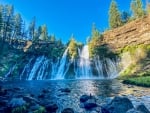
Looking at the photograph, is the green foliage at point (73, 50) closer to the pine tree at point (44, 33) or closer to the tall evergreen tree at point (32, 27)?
the pine tree at point (44, 33)

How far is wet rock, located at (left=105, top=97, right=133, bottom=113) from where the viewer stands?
75.5 feet

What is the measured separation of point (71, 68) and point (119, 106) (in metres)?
71.2

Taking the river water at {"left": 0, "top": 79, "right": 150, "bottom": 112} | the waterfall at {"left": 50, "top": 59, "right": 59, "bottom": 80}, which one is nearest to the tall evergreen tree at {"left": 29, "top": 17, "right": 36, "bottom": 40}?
the waterfall at {"left": 50, "top": 59, "right": 59, "bottom": 80}

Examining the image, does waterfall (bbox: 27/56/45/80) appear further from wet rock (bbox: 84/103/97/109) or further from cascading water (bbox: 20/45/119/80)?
wet rock (bbox: 84/103/97/109)

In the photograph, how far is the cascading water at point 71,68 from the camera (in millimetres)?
91625

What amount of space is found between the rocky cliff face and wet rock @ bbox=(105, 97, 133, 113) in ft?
239

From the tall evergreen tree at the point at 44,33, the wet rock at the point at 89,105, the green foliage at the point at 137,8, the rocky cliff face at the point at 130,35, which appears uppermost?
the green foliage at the point at 137,8

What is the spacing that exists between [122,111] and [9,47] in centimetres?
9516

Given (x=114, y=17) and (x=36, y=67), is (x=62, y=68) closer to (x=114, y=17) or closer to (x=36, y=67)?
(x=36, y=67)

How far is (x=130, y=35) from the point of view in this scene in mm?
100812

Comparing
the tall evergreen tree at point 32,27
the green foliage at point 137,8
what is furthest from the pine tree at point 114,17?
the tall evergreen tree at point 32,27

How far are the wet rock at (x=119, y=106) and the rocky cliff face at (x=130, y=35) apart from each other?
7273 centimetres

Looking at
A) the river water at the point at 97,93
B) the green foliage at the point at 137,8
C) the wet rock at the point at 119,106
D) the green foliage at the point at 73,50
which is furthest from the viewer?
the green foliage at the point at 137,8

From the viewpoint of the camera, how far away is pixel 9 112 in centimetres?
2362
